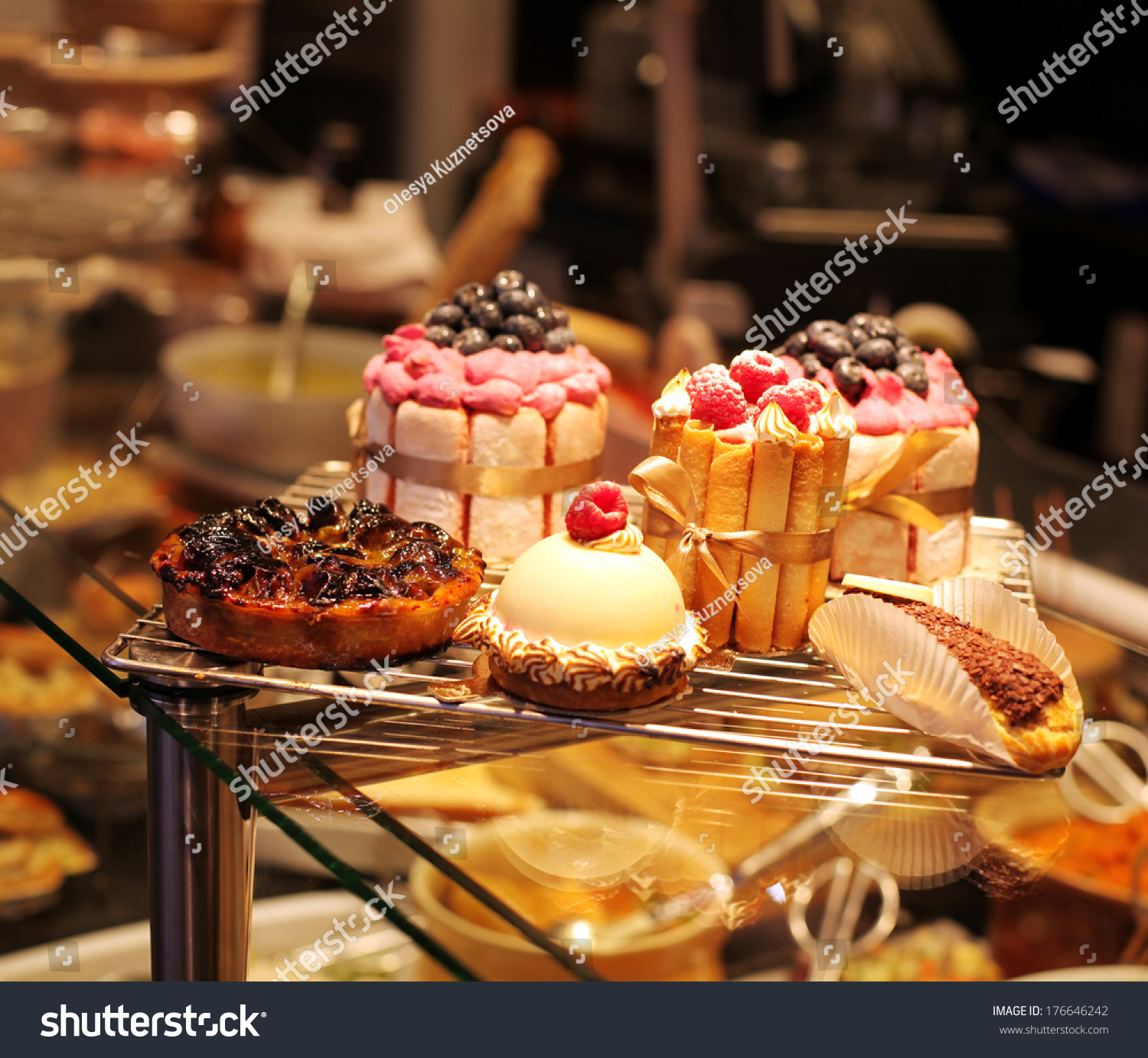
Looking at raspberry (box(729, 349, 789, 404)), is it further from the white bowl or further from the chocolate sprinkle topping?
the white bowl

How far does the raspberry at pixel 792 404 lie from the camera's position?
4.60 ft

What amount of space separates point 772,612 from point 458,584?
1.17 ft

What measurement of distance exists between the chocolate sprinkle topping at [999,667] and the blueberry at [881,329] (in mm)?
443

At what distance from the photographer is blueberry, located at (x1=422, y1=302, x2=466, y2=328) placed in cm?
167

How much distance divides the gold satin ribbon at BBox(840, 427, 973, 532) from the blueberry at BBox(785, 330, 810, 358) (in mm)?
177

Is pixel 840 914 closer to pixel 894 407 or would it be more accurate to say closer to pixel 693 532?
pixel 693 532

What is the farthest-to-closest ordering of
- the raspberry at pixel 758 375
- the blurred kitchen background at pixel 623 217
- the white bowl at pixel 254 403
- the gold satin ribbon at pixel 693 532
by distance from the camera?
the blurred kitchen background at pixel 623 217, the white bowl at pixel 254 403, the raspberry at pixel 758 375, the gold satin ribbon at pixel 693 532

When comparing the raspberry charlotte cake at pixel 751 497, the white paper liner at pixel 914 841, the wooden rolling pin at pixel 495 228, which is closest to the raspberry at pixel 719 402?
the raspberry charlotte cake at pixel 751 497

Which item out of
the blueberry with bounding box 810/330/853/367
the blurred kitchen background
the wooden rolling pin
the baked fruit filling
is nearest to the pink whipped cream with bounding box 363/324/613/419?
the baked fruit filling

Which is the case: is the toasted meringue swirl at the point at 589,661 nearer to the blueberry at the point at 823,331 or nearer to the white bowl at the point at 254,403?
the blueberry at the point at 823,331

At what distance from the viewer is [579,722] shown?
1204 mm
